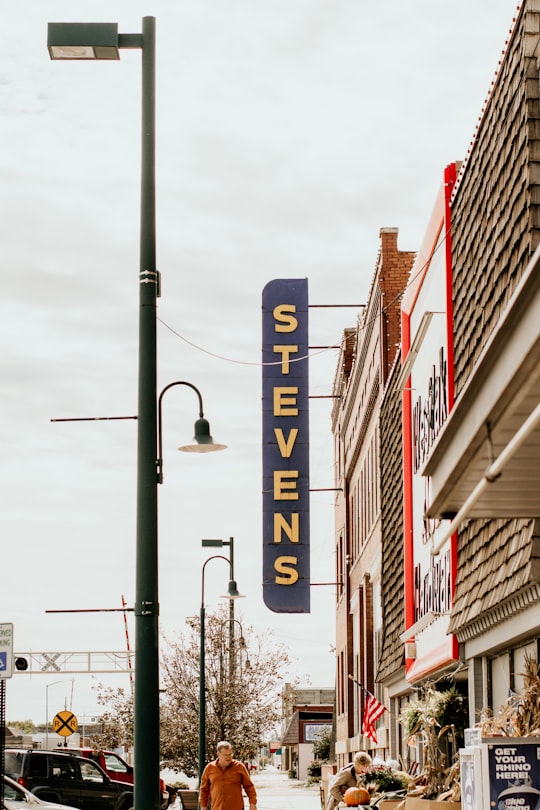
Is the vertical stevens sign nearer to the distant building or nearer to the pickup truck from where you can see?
the pickup truck

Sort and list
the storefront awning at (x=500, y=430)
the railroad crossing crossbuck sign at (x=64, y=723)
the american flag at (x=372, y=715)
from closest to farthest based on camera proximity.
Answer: the storefront awning at (x=500, y=430)
the american flag at (x=372, y=715)
the railroad crossing crossbuck sign at (x=64, y=723)

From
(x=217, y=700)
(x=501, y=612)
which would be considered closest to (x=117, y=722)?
(x=217, y=700)

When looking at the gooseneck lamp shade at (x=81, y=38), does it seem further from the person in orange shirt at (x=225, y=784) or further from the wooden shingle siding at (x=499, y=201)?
the person in orange shirt at (x=225, y=784)

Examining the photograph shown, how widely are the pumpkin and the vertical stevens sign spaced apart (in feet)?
51.5

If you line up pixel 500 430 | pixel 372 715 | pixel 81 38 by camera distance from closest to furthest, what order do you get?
1. pixel 500 430
2. pixel 81 38
3. pixel 372 715

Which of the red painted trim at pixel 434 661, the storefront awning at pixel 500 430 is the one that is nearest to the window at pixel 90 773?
the red painted trim at pixel 434 661

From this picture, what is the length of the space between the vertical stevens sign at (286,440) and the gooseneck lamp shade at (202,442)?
19.7 m

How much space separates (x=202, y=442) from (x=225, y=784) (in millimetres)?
5549

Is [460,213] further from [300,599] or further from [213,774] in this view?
[300,599]

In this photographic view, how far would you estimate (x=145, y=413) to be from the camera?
10.5 metres

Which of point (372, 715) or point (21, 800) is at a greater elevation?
point (372, 715)

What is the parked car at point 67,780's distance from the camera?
93.5 ft

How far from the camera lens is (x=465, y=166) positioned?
14711 mm

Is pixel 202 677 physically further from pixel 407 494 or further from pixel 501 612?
pixel 501 612
